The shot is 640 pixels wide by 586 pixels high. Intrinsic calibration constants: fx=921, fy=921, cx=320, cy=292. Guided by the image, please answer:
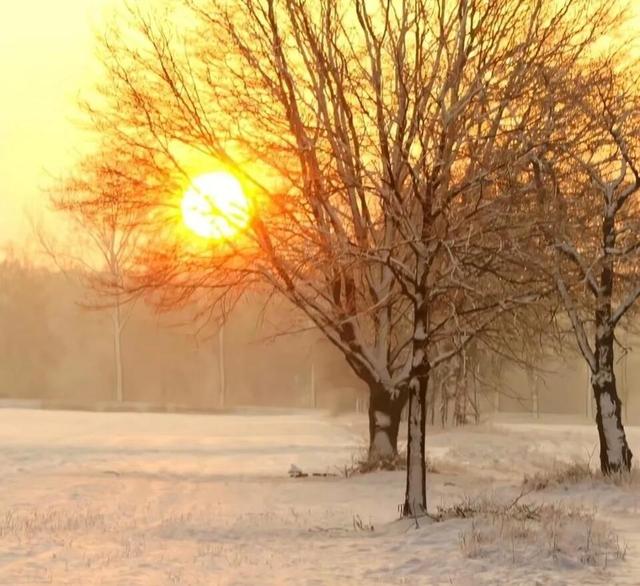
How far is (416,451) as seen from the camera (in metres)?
11.3

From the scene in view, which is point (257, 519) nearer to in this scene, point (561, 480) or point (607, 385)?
point (561, 480)

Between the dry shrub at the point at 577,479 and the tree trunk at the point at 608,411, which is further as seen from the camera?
the tree trunk at the point at 608,411

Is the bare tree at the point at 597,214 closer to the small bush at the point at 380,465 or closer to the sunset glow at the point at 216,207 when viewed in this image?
the small bush at the point at 380,465

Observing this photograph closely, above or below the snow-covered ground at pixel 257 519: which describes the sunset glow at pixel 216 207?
above

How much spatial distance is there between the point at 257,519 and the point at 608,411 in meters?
6.81

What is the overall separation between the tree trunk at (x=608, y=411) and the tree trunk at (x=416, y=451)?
5.43 m

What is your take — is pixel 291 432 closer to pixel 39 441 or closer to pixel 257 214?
pixel 39 441

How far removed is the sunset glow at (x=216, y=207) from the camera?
1639cm

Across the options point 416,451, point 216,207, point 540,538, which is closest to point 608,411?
point 416,451

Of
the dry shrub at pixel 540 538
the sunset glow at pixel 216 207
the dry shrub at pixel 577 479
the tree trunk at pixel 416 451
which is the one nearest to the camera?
the dry shrub at pixel 540 538

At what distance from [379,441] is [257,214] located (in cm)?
520

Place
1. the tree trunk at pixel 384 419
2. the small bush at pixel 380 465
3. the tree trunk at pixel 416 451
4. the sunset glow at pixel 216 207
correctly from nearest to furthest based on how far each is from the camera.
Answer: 1. the tree trunk at pixel 416 451
2. the sunset glow at pixel 216 207
3. the small bush at pixel 380 465
4. the tree trunk at pixel 384 419

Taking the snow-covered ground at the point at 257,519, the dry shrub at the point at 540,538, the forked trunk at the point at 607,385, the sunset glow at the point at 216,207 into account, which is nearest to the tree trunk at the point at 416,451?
the snow-covered ground at the point at 257,519

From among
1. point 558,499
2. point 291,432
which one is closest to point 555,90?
point 558,499
